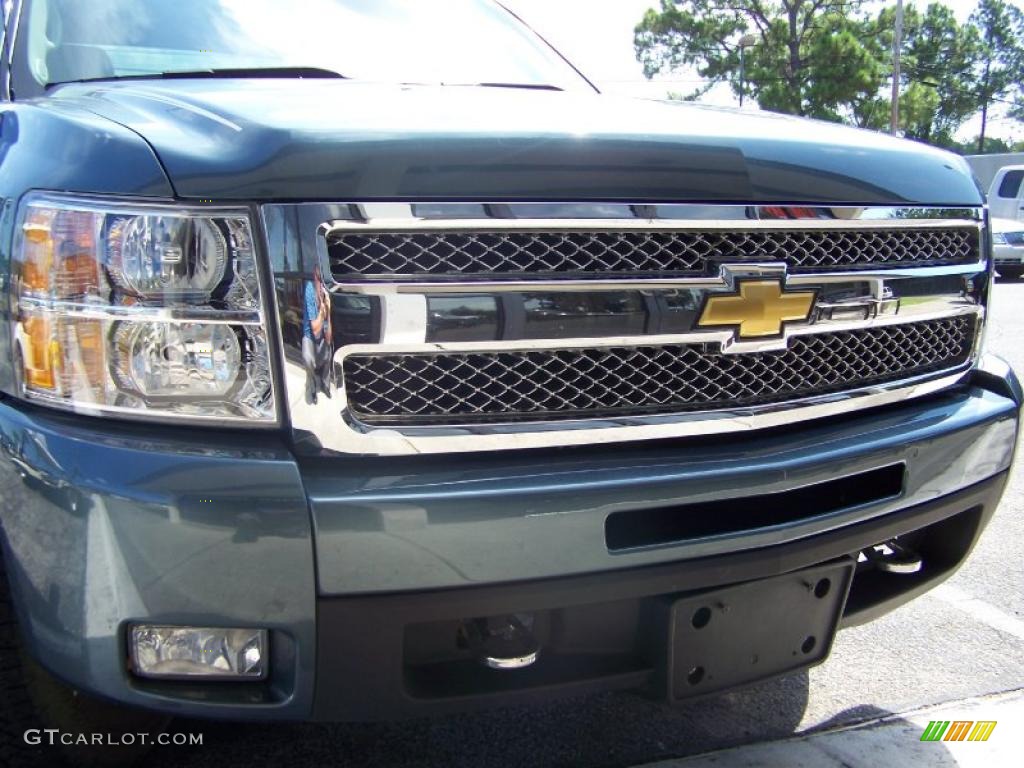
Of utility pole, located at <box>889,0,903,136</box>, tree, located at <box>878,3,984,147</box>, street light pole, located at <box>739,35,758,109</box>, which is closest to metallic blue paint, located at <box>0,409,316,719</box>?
utility pole, located at <box>889,0,903,136</box>

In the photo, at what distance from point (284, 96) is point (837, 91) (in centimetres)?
3911

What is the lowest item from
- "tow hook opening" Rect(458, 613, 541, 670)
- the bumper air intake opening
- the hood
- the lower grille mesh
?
"tow hook opening" Rect(458, 613, 541, 670)

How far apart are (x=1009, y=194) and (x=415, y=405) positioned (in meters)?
19.9

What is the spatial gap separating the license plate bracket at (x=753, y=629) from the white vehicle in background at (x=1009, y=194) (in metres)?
18.4

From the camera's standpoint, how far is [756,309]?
6.13 ft

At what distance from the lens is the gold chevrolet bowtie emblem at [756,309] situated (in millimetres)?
1818

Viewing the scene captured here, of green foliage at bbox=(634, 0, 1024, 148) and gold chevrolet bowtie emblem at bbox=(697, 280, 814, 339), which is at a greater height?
green foliage at bbox=(634, 0, 1024, 148)

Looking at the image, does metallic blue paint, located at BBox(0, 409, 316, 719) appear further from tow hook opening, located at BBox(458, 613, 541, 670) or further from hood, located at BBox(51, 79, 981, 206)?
hood, located at BBox(51, 79, 981, 206)

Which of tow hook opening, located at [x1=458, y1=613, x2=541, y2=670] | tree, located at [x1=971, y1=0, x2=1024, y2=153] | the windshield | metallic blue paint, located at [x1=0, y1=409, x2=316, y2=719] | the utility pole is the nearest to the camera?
metallic blue paint, located at [x1=0, y1=409, x2=316, y2=719]

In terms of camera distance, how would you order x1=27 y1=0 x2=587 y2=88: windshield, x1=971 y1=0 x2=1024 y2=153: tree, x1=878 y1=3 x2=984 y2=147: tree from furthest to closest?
x1=971 y1=0 x2=1024 y2=153: tree, x1=878 y1=3 x2=984 y2=147: tree, x1=27 y1=0 x2=587 y2=88: windshield

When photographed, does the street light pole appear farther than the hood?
Yes

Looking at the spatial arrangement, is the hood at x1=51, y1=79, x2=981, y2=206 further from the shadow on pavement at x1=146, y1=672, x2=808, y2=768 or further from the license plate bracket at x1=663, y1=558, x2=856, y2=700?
the shadow on pavement at x1=146, y1=672, x2=808, y2=768

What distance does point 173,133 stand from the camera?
163 centimetres

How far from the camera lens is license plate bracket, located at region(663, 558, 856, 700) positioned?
181 cm
